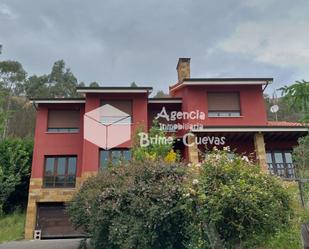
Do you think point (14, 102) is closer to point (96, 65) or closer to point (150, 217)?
point (96, 65)

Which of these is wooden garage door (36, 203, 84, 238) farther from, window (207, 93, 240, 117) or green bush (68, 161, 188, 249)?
window (207, 93, 240, 117)

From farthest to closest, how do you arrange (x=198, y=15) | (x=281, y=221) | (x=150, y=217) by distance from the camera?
(x=198, y=15) < (x=150, y=217) < (x=281, y=221)

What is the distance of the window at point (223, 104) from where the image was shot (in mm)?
20078

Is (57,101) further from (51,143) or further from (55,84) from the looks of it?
(55,84)

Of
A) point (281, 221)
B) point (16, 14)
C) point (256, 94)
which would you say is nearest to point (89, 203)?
point (281, 221)

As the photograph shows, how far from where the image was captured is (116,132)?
1941cm

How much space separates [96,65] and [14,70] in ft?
74.0

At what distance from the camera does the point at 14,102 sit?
1746 inches

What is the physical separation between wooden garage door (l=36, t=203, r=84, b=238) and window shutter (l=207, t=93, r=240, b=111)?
37.4 ft

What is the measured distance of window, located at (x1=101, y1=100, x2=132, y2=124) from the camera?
1969cm

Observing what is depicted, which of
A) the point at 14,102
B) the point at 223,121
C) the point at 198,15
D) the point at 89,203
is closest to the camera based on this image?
the point at 89,203

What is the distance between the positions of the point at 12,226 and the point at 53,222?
2406 mm

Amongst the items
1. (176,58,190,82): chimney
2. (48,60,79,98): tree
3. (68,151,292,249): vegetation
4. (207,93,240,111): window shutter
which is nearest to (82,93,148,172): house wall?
(176,58,190,82): chimney

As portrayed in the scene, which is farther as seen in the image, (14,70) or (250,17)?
(14,70)
